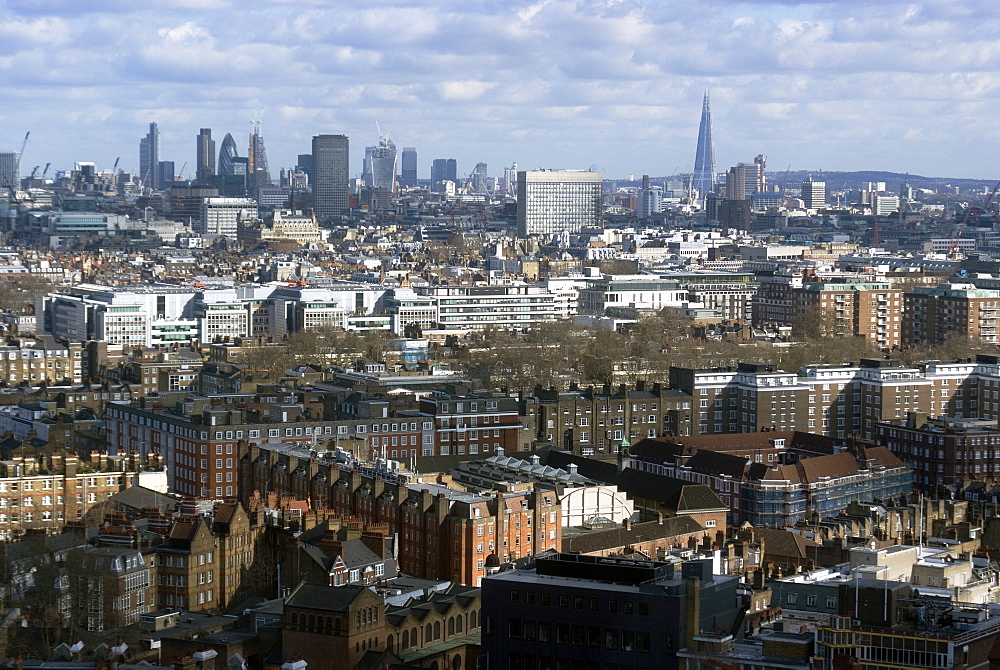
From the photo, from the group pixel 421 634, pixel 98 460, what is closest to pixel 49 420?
pixel 98 460

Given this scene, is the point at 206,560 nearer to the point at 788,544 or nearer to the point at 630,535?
the point at 630,535

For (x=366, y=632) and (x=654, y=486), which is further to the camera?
(x=654, y=486)

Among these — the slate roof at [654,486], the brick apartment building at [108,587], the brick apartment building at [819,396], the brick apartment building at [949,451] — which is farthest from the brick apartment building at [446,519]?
the brick apartment building at [819,396]

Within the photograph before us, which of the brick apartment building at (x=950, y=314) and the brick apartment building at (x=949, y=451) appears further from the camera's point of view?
the brick apartment building at (x=950, y=314)

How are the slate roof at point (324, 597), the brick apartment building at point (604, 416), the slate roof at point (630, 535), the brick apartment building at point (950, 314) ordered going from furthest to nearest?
the brick apartment building at point (950, 314)
the brick apartment building at point (604, 416)
the slate roof at point (630, 535)
the slate roof at point (324, 597)

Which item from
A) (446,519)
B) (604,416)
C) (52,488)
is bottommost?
(52,488)

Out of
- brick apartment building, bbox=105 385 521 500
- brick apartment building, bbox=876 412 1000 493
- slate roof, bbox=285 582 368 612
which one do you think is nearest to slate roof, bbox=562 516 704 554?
slate roof, bbox=285 582 368 612

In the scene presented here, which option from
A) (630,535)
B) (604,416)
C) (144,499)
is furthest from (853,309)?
(144,499)

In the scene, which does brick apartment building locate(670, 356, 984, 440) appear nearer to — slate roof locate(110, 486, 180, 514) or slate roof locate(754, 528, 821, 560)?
slate roof locate(754, 528, 821, 560)

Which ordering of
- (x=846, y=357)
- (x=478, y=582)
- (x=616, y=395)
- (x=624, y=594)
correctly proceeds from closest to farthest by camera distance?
(x=624, y=594) < (x=478, y=582) < (x=616, y=395) < (x=846, y=357)

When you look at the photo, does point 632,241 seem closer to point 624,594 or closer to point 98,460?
point 98,460

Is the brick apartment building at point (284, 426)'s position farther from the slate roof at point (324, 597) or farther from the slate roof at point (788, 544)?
the slate roof at point (324, 597)
